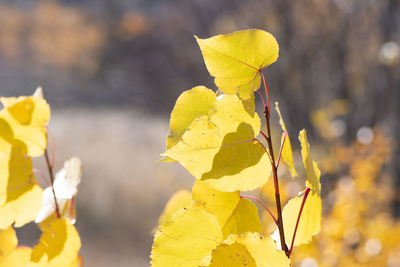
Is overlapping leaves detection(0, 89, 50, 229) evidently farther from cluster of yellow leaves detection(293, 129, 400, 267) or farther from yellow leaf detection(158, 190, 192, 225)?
cluster of yellow leaves detection(293, 129, 400, 267)

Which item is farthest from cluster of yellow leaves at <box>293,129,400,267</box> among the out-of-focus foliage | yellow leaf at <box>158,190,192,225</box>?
yellow leaf at <box>158,190,192,225</box>

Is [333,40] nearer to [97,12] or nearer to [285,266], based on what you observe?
[285,266]

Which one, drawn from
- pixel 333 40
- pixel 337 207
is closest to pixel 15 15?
pixel 333 40

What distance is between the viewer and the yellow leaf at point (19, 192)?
19cm

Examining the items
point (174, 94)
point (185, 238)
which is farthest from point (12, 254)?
point (174, 94)

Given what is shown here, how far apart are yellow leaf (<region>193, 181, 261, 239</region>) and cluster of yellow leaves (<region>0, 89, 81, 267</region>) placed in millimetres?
79

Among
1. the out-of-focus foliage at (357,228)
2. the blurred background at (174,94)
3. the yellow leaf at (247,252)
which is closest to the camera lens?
the yellow leaf at (247,252)

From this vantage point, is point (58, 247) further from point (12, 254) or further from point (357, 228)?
point (357, 228)

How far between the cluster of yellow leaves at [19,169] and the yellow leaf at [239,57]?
0.33 feet

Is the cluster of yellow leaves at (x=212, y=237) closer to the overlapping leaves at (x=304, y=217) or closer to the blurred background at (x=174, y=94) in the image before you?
the overlapping leaves at (x=304, y=217)

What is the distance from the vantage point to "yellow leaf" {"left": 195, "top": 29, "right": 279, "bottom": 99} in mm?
145

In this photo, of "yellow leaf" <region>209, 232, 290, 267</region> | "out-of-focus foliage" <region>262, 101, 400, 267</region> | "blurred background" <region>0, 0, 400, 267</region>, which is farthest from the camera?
"blurred background" <region>0, 0, 400, 267</region>

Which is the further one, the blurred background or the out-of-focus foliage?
the blurred background

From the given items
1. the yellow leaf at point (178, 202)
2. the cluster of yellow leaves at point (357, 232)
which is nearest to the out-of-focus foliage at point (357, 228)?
the cluster of yellow leaves at point (357, 232)
